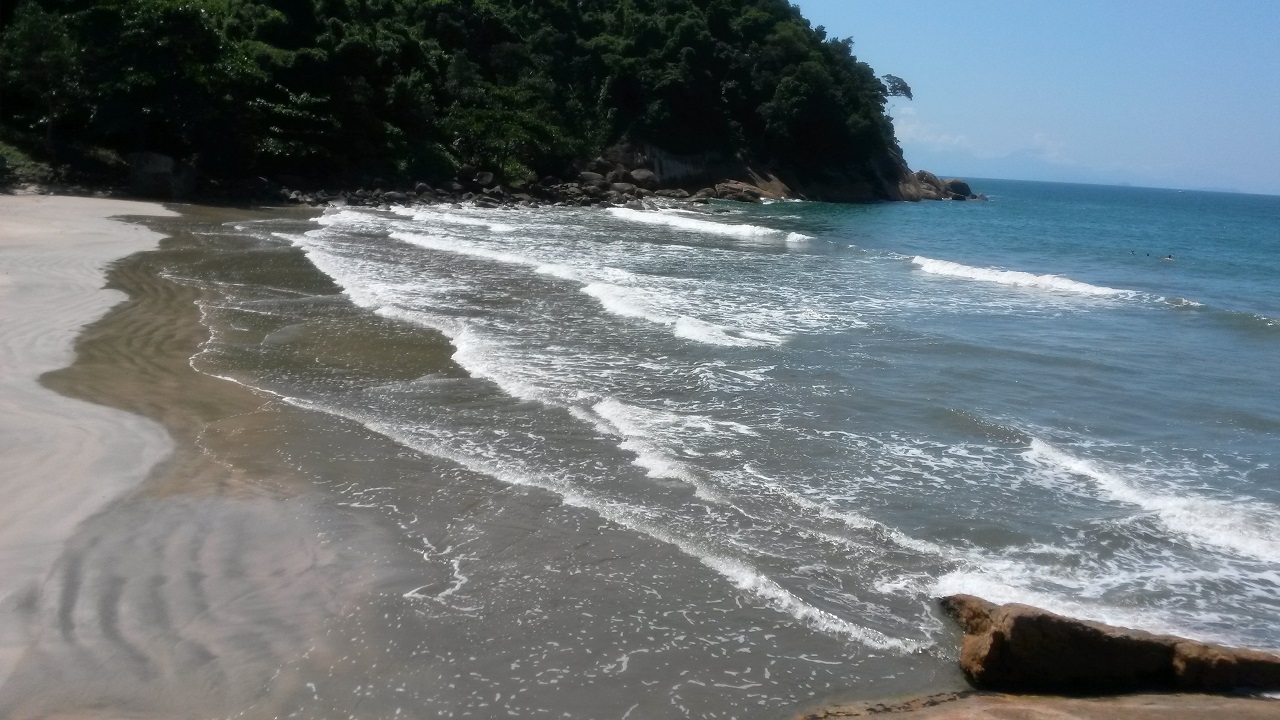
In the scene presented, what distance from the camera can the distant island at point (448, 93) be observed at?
3042 centimetres

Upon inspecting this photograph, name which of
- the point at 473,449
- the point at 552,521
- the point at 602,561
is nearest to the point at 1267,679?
the point at 602,561

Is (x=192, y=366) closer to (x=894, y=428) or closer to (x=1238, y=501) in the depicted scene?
(x=894, y=428)

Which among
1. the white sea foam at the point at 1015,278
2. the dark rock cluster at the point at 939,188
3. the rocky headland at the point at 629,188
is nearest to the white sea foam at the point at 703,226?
the rocky headland at the point at 629,188

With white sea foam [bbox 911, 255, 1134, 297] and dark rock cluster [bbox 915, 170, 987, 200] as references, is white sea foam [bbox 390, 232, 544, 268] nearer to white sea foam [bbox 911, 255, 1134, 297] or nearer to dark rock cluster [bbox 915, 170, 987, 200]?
white sea foam [bbox 911, 255, 1134, 297]

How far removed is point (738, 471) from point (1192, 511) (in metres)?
3.75

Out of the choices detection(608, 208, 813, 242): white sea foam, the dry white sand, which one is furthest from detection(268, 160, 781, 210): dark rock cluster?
the dry white sand

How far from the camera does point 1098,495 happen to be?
868cm

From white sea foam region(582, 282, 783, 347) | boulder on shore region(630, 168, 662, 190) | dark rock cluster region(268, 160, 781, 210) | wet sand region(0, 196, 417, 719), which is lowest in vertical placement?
wet sand region(0, 196, 417, 719)

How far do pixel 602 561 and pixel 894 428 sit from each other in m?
4.51

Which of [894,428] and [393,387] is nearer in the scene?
[894,428]

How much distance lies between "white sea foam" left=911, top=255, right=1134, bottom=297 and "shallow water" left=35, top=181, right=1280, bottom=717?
2940 mm

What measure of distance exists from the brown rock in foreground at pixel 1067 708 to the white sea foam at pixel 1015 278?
18.8 meters

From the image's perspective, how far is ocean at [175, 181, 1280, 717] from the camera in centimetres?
582

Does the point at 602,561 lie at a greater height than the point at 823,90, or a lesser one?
lesser
